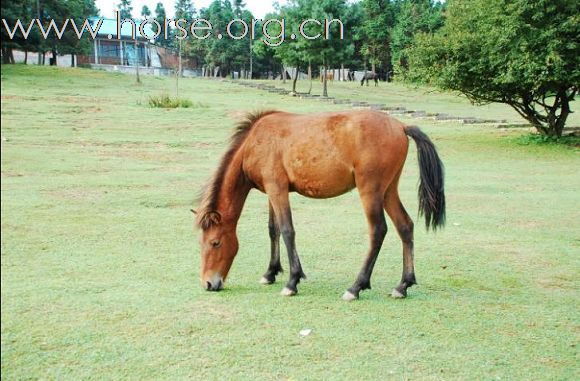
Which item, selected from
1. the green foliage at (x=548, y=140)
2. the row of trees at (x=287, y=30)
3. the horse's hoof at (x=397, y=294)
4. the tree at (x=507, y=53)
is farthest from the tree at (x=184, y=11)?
the green foliage at (x=548, y=140)

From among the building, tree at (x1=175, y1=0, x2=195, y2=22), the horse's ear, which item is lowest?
the horse's ear

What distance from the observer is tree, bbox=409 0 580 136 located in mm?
16562

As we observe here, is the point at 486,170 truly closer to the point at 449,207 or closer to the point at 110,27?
the point at 449,207

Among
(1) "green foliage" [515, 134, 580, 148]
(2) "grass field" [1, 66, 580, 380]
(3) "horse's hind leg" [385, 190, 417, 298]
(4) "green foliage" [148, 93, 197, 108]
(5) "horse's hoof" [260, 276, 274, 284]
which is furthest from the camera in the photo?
(4) "green foliage" [148, 93, 197, 108]

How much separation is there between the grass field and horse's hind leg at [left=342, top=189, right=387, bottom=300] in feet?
0.44

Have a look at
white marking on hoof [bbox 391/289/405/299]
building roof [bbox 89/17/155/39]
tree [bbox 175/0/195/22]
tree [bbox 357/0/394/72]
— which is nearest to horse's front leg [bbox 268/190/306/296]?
white marking on hoof [bbox 391/289/405/299]

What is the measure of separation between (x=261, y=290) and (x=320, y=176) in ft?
3.88

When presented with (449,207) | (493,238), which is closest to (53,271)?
(493,238)

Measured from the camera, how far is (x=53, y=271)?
552cm

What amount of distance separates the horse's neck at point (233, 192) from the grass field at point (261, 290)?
711 mm

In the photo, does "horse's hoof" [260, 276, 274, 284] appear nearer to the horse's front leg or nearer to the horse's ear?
the horse's front leg

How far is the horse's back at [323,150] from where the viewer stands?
5.12 m

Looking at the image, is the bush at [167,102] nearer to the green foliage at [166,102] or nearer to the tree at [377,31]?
the green foliage at [166,102]

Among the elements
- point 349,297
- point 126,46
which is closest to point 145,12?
point 126,46
